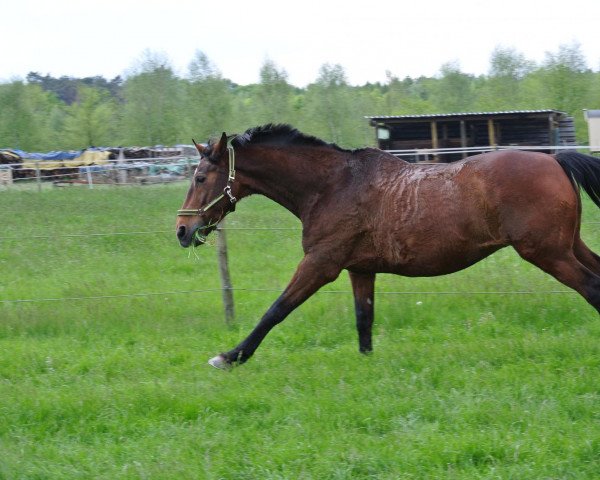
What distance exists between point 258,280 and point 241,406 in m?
4.62

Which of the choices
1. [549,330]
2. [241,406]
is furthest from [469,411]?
[549,330]

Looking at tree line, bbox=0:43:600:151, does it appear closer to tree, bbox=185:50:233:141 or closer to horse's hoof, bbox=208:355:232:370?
tree, bbox=185:50:233:141

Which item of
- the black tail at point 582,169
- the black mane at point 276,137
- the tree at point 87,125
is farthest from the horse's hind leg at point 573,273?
the tree at point 87,125

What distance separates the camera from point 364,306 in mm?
6461

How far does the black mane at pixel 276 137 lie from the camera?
643cm

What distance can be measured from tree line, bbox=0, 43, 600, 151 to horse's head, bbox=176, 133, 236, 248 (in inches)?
1753

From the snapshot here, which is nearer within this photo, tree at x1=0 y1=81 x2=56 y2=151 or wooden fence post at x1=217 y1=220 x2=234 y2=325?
wooden fence post at x1=217 y1=220 x2=234 y2=325

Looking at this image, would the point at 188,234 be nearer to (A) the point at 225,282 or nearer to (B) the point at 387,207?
(B) the point at 387,207

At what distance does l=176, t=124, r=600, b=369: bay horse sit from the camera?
18.1 feet

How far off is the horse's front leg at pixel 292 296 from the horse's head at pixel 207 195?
0.92m

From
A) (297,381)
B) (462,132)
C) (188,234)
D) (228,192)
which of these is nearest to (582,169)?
(297,381)

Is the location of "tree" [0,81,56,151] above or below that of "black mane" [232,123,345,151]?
above

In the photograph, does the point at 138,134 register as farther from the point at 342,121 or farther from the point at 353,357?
the point at 353,357

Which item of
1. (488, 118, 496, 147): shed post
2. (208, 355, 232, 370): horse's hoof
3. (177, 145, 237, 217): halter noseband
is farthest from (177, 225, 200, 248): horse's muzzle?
(488, 118, 496, 147): shed post
